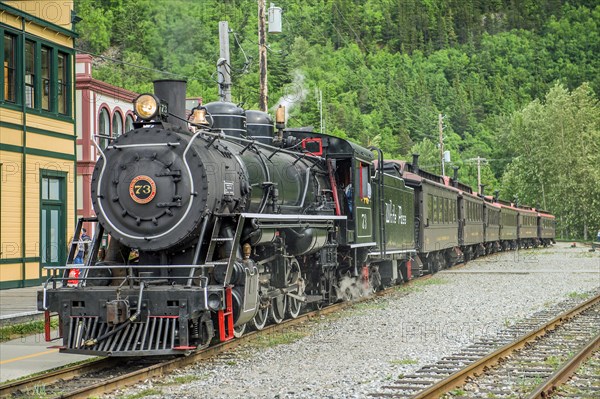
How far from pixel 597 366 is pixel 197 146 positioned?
539 cm

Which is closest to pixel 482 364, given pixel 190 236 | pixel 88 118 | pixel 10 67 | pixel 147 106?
pixel 190 236

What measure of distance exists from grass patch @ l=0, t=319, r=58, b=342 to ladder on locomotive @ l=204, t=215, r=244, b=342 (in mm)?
4302

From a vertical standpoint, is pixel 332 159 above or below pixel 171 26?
below

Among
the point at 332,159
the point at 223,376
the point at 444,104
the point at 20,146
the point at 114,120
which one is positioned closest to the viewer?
the point at 223,376

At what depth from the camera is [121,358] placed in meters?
10.0

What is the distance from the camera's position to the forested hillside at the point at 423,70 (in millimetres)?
26531

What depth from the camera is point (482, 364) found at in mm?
8758

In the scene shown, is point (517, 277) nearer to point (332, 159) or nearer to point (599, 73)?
point (332, 159)

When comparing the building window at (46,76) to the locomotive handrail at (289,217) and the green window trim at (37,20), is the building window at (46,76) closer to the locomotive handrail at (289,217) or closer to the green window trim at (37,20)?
the green window trim at (37,20)

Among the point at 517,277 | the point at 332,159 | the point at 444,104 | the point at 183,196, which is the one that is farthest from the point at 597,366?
the point at 444,104

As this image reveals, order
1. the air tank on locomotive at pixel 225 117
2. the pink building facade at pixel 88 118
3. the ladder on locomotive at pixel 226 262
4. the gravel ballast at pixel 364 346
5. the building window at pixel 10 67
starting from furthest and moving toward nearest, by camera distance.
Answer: the pink building facade at pixel 88 118
the building window at pixel 10 67
the air tank on locomotive at pixel 225 117
the ladder on locomotive at pixel 226 262
the gravel ballast at pixel 364 346

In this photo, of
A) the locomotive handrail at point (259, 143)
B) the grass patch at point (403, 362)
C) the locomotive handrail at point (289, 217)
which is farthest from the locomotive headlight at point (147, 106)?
the grass patch at point (403, 362)

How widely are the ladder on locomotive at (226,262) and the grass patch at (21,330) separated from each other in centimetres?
430

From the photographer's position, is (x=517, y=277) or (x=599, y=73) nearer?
(x=517, y=277)
